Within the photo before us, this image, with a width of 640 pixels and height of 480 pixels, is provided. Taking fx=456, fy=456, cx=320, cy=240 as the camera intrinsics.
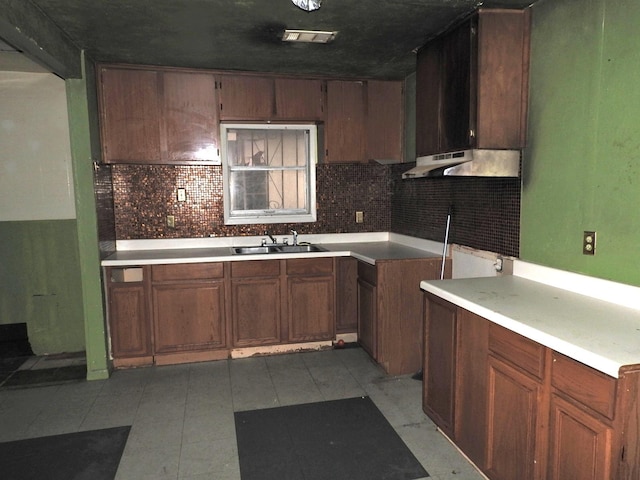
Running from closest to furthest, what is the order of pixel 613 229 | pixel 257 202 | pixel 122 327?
pixel 613 229
pixel 122 327
pixel 257 202

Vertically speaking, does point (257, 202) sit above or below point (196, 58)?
below

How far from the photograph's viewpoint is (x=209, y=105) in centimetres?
371

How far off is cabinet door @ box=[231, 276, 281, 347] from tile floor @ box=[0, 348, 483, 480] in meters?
0.18

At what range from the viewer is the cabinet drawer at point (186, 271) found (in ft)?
11.4

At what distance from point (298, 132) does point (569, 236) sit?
8.56 ft

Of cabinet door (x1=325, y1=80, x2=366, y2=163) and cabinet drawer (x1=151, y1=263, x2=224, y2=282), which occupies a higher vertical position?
cabinet door (x1=325, y1=80, x2=366, y2=163)

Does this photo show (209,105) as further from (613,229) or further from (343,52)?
(613,229)

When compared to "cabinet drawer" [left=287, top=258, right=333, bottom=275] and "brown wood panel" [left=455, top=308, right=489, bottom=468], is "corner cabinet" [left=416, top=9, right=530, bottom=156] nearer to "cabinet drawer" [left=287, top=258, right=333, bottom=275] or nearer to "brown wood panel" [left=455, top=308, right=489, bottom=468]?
"brown wood panel" [left=455, top=308, right=489, bottom=468]

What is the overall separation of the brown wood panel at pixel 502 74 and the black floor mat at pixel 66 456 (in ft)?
8.31

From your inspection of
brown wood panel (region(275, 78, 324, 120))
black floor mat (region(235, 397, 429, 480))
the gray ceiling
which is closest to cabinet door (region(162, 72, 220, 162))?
the gray ceiling

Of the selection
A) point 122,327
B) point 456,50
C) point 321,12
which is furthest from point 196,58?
point 122,327

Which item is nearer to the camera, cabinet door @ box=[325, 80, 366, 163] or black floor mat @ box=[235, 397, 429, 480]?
black floor mat @ box=[235, 397, 429, 480]

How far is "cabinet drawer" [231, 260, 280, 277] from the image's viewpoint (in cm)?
362

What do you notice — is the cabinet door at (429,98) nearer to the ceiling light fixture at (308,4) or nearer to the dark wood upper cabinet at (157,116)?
the ceiling light fixture at (308,4)
